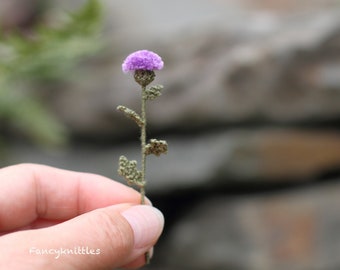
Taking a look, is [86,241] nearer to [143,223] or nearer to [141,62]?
[143,223]

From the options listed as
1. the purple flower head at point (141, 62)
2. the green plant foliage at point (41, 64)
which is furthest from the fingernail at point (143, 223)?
the green plant foliage at point (41, 64)

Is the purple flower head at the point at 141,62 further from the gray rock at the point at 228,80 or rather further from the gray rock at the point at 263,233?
the gray rock at the point at 263,233

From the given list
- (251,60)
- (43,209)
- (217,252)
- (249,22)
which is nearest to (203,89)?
(251,60)

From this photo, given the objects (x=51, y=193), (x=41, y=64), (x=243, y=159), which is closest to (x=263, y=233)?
(x=243, y=159)

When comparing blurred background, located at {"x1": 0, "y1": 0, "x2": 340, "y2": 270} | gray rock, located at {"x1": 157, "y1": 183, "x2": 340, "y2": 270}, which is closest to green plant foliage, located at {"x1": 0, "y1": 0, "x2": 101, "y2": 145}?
blurred background, located at {"x1": 0, "y1": 0, "x2": 340, "y2": 270}

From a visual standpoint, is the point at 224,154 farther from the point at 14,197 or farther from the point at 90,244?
the point at 90,244
